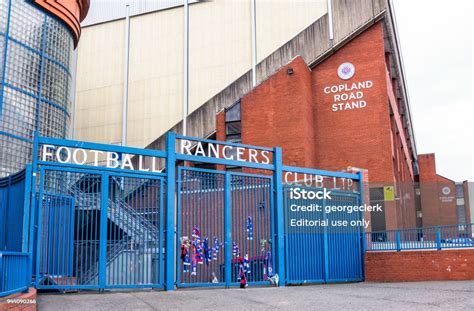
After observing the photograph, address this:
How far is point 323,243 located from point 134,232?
18.8 ft

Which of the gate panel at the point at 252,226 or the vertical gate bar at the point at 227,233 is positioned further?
the gate panel at the point at 252,226

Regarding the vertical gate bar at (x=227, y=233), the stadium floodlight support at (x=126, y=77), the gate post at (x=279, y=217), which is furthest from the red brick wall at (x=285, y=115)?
the vertical gate bar at (x=227, y=233)

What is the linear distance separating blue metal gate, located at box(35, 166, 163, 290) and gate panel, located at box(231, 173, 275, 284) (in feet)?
7.25

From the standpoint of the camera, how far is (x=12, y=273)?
6699mm

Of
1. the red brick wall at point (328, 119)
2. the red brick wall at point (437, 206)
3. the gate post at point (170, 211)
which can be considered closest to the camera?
the gate post at point (170, 211)

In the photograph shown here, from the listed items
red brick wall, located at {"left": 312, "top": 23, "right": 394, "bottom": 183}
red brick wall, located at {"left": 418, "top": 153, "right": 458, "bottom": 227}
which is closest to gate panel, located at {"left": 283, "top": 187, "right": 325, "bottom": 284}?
red brick wall, located at {"left": 418, "top": 153, "right": 458, "bottom": 227}

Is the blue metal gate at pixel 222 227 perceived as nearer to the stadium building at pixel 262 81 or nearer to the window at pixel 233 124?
the stadium building at pixel 262 81

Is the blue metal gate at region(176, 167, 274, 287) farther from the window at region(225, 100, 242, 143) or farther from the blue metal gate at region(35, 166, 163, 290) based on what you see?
the window at region(225, 100, 242, 143)

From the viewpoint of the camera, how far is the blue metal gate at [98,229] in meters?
9.83

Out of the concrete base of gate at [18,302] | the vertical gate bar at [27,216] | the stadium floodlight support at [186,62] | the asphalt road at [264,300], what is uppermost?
the stadium floodlight support at [186,62]

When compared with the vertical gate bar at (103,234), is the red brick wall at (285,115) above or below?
above

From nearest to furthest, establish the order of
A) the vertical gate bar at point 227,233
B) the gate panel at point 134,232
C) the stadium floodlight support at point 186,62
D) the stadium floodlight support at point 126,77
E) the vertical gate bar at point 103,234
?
the vertical gate bar at point 103,234, the gate panel at point 134,232, the vertical gate bar at point 227,233, the stadium floodlight support at point 186,62, the stadium floodlight support at point 126,77

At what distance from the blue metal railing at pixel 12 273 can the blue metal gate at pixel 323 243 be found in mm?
7464

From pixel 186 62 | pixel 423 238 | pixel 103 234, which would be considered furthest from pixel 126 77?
pixel 103 234
